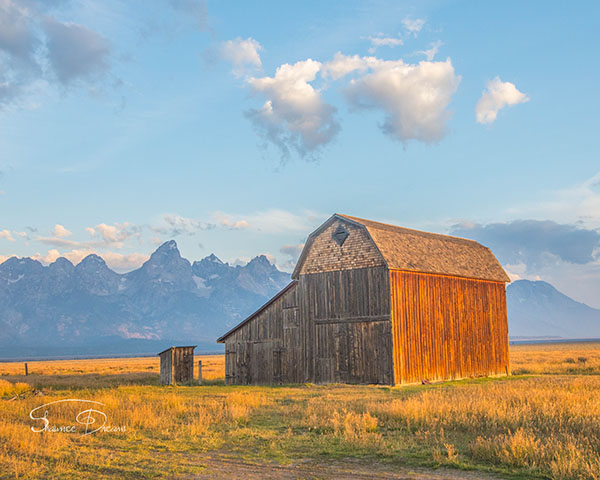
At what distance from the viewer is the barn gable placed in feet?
106

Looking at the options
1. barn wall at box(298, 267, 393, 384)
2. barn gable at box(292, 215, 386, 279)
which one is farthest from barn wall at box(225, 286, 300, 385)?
barn gable at box(292, 215, 386, 279)

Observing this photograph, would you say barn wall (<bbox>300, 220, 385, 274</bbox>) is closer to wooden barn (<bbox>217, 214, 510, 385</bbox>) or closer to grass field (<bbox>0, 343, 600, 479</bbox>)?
wooden barn (<bbox>217, 214, 510, 385</bbox>)

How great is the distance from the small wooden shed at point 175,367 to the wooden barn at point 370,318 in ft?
8.88

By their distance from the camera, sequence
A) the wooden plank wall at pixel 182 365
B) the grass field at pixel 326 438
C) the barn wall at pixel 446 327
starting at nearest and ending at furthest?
the grass field at pixel 326 438
the barn wall at pixel 446 327
the wooden plank wall at pixel 182 365

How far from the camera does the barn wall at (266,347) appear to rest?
3503cm

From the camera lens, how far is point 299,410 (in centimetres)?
1892

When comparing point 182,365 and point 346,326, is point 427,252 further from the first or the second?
point 182,365

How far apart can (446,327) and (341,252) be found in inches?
303

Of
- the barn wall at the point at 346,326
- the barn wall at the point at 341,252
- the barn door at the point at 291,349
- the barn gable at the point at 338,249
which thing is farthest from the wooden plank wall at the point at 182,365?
the barn wall at the point at 341,252

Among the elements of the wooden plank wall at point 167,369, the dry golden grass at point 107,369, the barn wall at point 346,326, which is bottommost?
the dry golden grass at point 107,369

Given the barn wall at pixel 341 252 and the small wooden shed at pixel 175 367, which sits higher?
the barn wall at pixel 341 252

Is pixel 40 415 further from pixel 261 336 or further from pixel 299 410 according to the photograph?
pixel 261 336

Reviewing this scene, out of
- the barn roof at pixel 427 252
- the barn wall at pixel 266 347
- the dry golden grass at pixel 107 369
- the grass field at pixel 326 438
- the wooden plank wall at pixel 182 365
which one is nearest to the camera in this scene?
the grass field at pixel 326 438

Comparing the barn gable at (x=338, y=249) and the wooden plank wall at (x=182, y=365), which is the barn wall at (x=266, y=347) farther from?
the wooden plank wall at (x=182, y=365)
